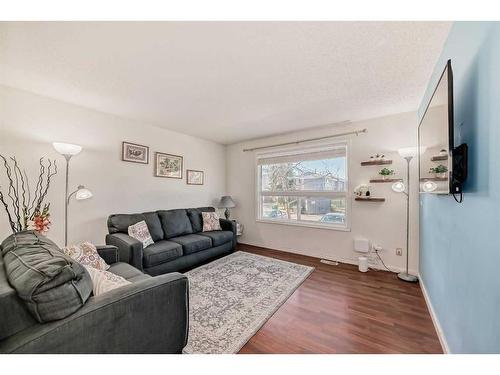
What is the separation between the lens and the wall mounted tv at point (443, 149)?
118 centimetres

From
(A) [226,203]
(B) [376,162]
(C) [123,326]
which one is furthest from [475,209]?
(A) [226,203]

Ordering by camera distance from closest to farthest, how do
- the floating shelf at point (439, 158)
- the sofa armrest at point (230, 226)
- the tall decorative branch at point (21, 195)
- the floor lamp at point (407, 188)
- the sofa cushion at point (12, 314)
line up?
the sofa cushion at point (12, 314)
the floating shelf at point (439, 158)
the tall decorative branch at point (21, 195)
the floor lamp at point (407, 188)
the sofa armrest at point (230, 226)

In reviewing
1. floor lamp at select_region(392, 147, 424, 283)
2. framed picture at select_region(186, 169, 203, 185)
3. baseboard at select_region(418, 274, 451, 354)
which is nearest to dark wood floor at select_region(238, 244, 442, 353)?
baseboard at select_region(418, 274, 451, 354)

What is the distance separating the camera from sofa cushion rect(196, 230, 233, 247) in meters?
3.46

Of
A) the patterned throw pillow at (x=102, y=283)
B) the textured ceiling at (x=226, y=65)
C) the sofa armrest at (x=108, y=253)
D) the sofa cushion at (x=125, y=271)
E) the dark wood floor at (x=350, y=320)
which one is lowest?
→ the dark wood floor at (x=350, y=320)

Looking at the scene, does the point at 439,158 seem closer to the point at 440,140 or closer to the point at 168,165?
the point at 440,140

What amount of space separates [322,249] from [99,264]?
10.5ft

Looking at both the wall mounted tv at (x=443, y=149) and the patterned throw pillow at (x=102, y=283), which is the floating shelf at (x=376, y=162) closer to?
the wall mounted tv at (x=443, y=149)

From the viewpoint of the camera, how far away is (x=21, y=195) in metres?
2.36

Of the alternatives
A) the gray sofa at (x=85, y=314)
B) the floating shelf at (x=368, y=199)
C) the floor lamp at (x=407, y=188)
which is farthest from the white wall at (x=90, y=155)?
the floor lamp at (x=407, y=188)

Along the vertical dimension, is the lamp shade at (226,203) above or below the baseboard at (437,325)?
above

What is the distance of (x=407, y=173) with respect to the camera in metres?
2.92

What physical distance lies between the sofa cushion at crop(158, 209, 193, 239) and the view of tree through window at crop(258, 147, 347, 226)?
5.23 ft

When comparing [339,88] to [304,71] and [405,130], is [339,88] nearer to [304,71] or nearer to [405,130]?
[304,71]
